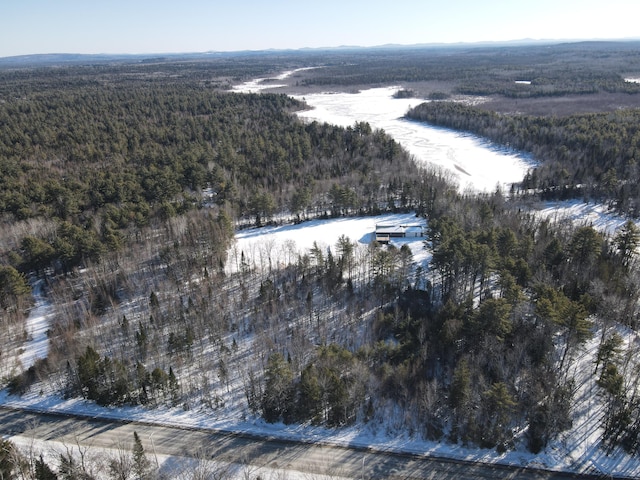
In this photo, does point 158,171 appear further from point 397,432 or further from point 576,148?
point 576,148

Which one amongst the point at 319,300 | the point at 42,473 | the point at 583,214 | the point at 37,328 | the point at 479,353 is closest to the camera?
the point at 42,473

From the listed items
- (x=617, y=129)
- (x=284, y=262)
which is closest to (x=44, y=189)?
(x=284, y=262)

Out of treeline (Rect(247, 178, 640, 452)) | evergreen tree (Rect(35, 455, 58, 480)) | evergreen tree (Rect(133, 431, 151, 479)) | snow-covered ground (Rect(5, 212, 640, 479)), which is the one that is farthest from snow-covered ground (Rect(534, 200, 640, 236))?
evergreen tree (Rect(35, 455, 58, 480))

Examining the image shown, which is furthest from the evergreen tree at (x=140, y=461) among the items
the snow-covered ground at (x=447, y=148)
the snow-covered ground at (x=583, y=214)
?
the snow-covered ground at (x=447, y=148)

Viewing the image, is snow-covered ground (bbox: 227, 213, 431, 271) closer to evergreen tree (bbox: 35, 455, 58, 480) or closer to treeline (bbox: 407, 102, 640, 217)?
evergreen tree (bbox: 35, 455, 58, 480)

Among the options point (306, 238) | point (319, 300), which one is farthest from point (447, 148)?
point (319, 300)
